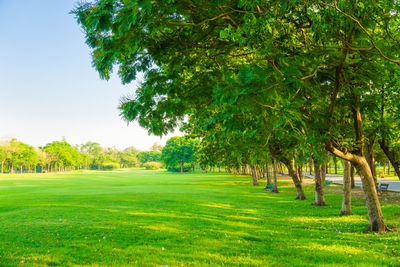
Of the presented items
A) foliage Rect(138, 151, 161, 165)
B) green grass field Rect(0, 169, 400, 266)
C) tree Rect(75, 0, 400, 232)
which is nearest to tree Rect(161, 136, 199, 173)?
foliage Rect(138, 151, 161, 165)

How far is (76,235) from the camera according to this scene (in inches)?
380

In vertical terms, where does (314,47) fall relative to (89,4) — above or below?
below

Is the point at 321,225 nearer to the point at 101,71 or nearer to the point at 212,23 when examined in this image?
the point at 212,23

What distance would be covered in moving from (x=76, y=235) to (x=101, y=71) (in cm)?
719

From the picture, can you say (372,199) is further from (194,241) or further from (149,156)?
(149,156)

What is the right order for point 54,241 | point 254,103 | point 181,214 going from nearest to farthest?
point 254,103 < point 54,241 < point 181,214

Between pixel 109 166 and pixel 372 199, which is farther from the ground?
pixel 372 199

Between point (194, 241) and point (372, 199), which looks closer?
point (194, 241)

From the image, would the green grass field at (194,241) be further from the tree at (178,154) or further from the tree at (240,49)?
the tree at (178,154)

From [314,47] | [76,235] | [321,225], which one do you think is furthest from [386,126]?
[76,235]

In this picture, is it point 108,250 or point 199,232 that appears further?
point 199,232

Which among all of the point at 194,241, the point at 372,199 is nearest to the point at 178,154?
the point at 372,199

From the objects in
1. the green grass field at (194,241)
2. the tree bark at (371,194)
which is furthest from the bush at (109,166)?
the tree bark at (371,194)

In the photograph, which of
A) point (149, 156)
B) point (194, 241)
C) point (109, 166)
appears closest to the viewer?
point (194, 241)
